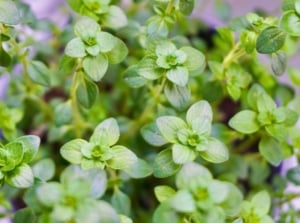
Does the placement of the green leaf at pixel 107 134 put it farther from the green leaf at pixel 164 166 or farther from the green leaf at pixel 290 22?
the green leaf at pixel 290 22

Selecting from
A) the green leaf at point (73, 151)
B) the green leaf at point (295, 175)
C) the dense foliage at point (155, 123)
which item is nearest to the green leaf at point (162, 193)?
the dense foliage at point (155, 123)

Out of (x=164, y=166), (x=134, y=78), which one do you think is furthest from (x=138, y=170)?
(x=134, y=78)

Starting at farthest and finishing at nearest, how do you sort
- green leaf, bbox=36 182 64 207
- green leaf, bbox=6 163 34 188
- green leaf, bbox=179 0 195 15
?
green leaf, bbox=179 0 195 15 < green leaf, bbox=6 163 34 188 < green leaf, bbox=36 182 64 207

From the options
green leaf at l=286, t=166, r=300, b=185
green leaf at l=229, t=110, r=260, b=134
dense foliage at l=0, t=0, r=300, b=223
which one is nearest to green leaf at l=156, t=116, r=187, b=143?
dense foliage at l=0, t=0, r=300, b=223

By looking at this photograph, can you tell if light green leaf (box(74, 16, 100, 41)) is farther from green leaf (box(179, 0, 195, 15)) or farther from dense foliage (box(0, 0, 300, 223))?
green leaf (box(179, 0, 195, 15))

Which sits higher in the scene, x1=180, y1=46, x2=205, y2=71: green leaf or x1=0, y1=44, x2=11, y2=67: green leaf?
x1=180, y1=46, x2=205, y2=71: green leaf

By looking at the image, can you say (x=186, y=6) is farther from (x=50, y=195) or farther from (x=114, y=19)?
(x=50, y=195)
